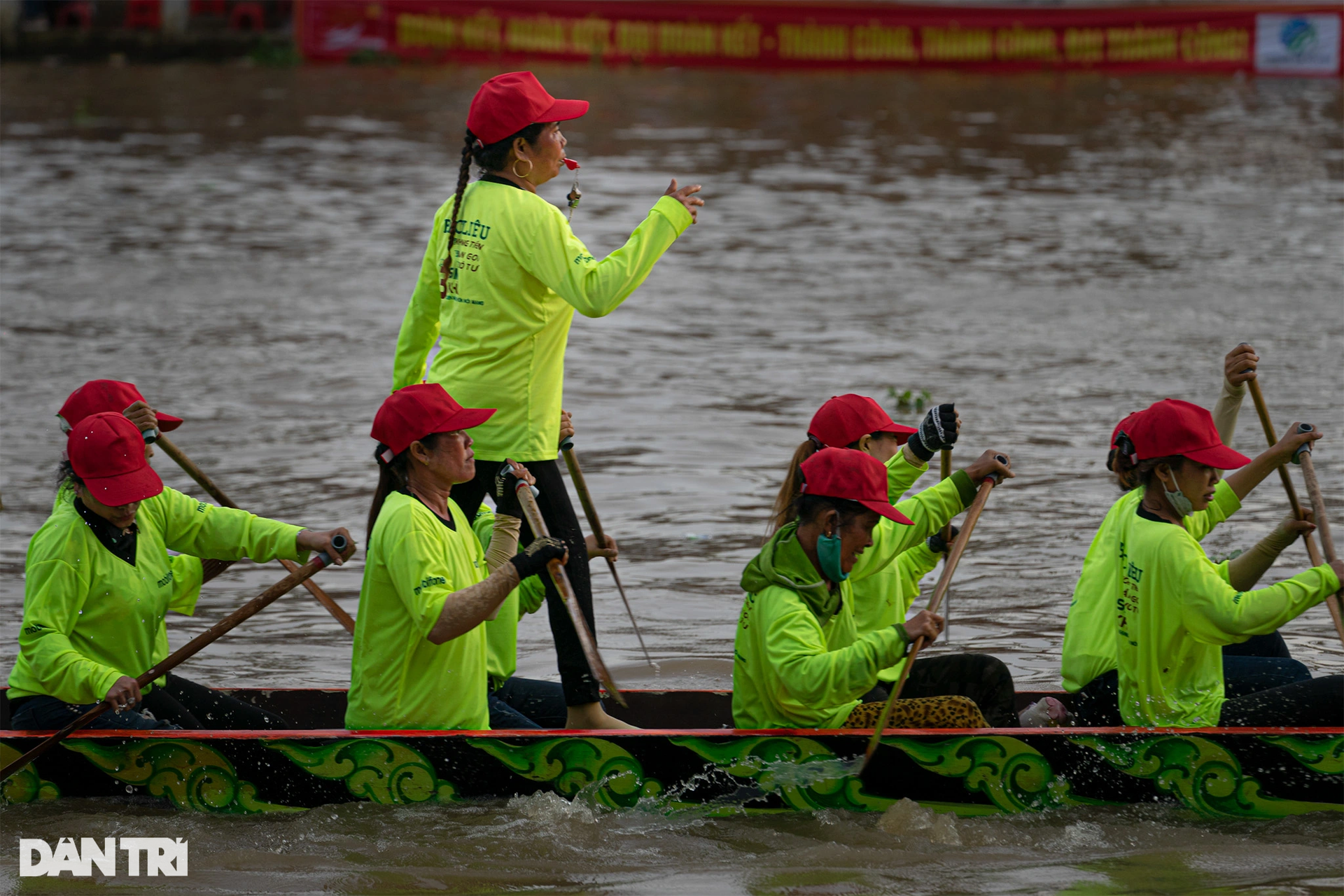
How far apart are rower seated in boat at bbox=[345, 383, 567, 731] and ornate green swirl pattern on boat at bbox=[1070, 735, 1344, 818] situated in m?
1.78

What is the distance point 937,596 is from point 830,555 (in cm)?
39

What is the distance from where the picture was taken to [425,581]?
5.08 meters

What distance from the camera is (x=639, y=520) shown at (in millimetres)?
9156

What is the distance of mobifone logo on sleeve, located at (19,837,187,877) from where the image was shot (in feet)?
17.3

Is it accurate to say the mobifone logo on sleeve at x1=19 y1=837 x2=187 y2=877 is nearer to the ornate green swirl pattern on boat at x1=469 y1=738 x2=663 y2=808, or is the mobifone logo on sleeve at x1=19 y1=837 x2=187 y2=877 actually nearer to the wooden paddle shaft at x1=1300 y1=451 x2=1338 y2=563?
the ornate green swirl pattern on boat at x1=469 y1=738 x2=663 y2=808

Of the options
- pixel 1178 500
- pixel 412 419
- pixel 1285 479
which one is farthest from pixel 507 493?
pixel 1285 479

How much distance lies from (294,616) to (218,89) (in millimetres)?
20621

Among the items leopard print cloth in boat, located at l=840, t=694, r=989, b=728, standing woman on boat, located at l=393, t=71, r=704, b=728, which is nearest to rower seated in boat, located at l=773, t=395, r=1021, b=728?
leopard print cloth in boat, located at l=840, t=694, r=989, b=728

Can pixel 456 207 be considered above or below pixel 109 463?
above

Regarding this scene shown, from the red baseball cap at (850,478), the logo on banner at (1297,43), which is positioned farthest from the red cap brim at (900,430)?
the logo on banner at (1297,43)

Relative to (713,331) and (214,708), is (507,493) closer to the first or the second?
(214,708)

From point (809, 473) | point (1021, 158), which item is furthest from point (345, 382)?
point (1021, 158)

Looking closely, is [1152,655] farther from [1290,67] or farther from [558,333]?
[1290,67]

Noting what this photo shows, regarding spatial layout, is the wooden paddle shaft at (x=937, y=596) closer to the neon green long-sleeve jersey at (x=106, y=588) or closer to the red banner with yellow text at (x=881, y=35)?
the neon green long-sleeve jersey at (x=106, y=588)
